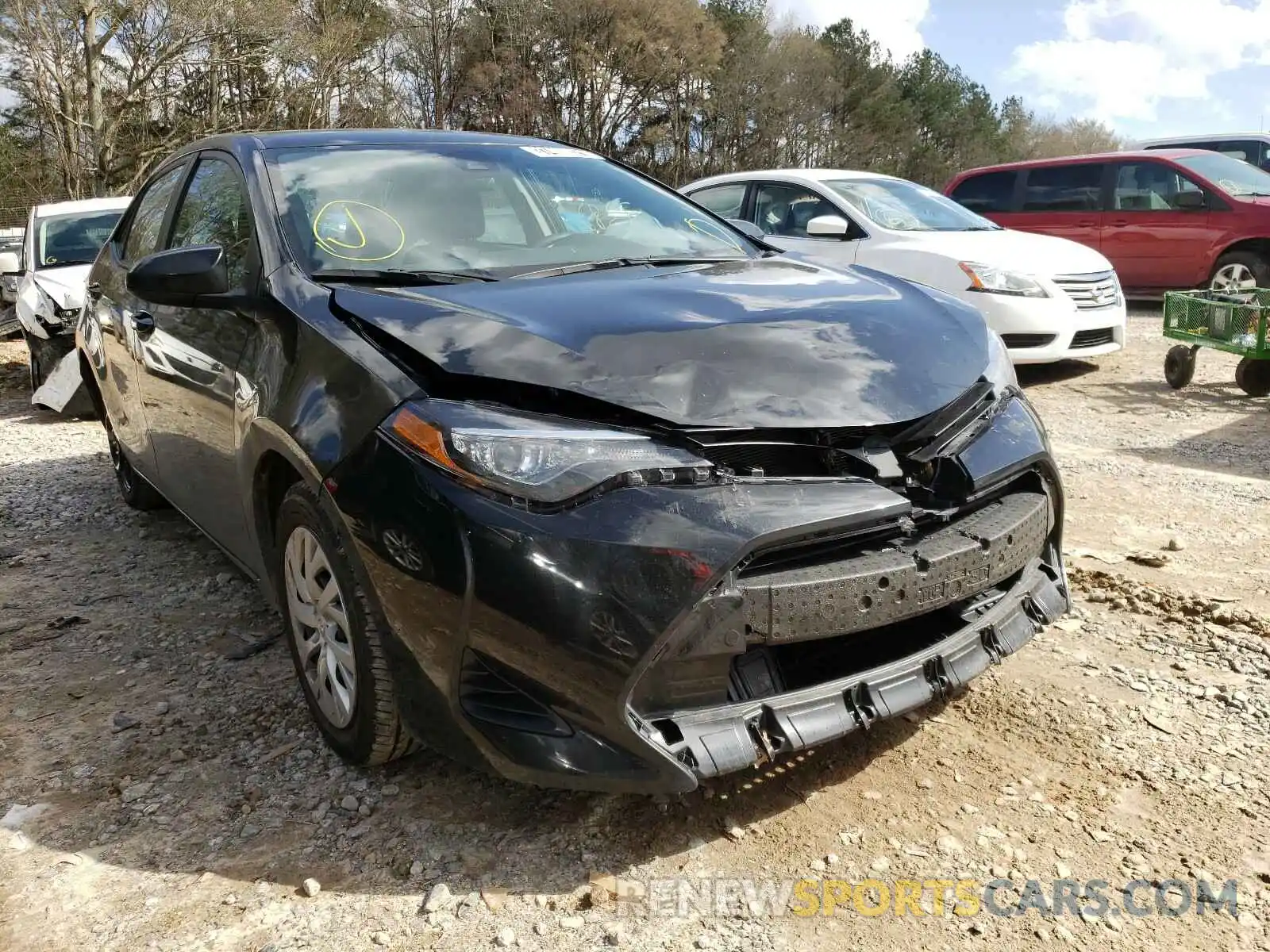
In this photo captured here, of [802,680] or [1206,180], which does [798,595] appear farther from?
[1206,180]

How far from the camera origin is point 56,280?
8.36 m

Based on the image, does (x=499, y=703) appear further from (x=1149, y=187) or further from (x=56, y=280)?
(x=1149, y=187)

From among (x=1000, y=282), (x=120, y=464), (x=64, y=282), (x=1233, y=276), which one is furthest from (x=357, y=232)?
(x=1233, y=276)

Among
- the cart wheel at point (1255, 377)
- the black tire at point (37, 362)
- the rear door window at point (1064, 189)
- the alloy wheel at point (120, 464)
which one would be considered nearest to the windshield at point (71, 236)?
the black tire at point (37, 362)

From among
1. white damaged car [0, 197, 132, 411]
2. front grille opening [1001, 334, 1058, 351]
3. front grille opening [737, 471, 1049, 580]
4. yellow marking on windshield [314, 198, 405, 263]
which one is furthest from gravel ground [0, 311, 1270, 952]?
white damaged car [0, 197, 132, 411]

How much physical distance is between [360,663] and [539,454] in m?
0.71

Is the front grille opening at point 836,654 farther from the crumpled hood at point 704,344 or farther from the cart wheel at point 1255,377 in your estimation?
the cart wheel at point 1255,377

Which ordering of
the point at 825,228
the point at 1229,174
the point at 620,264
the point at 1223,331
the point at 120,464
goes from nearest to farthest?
the point at 620,264
the point at 120,464
the point at 825,228
the point at 1223,331
the point at 1229,174

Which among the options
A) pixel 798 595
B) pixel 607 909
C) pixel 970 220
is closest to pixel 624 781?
pixel 607 909

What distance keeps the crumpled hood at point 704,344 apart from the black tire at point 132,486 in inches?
112

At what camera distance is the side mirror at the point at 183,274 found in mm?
2875

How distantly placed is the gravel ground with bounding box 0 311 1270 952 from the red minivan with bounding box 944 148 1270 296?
8.39 metres

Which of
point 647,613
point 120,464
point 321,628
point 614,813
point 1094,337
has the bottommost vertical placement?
point 614,813

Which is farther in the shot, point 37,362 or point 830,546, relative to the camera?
point 37,362
